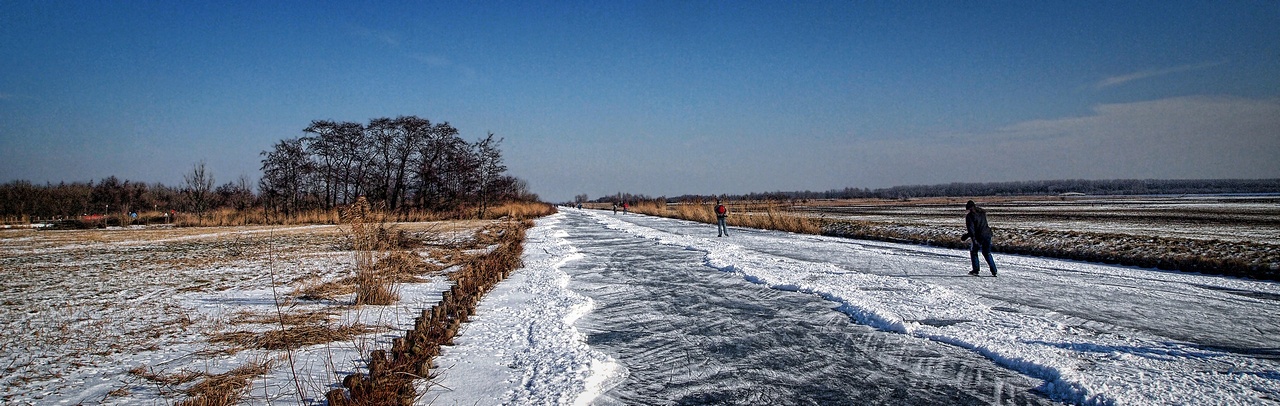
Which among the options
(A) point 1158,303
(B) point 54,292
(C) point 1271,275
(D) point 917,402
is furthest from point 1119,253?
(B) point 54,292

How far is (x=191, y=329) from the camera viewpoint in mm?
5727

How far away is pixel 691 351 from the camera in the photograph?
523 cm

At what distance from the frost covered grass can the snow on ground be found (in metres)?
1.04

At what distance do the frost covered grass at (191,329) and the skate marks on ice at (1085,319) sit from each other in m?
5.23

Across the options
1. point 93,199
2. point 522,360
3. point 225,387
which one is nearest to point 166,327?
point 225,387

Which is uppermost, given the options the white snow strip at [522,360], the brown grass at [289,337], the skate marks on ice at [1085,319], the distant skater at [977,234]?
the distant skater at [977,234]

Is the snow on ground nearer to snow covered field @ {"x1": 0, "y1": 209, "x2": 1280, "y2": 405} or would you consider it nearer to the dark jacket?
snow covered field @ {"x1": 0, "y1": 209, "x2": 1280, "y2": 405}

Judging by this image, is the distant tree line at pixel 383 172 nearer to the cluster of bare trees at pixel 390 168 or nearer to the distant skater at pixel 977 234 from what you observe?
the cluster of bare trees at pixel 390 168

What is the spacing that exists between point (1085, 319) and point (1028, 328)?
1.10m

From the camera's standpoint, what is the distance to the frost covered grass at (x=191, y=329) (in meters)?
3.95

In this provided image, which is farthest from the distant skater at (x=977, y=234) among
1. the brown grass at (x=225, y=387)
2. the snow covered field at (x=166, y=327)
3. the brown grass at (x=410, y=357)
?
the brown grass at (x=225, y=387)

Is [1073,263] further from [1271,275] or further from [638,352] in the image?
[638,352]

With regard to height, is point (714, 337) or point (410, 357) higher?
point (410, 357)

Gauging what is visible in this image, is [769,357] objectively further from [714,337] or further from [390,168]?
[390,168]
